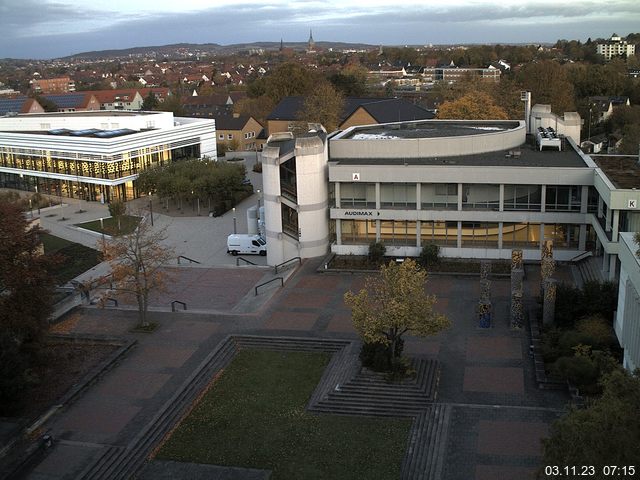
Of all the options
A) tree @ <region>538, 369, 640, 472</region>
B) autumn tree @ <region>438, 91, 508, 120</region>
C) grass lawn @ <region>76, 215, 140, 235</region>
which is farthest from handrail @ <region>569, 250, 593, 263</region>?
autumn tree @ <region>438, 91, 508, 120</region>

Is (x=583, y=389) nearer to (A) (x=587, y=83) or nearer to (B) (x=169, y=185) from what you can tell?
(B) (x=169, y=185)

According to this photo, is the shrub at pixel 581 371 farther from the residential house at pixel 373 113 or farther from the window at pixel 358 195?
the residential house at pixel 373 113

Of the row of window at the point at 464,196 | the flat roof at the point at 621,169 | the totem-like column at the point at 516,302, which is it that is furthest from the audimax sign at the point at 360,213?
the flat roof at the point at 621,169

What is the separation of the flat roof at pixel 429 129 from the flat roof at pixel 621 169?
7.30 meters

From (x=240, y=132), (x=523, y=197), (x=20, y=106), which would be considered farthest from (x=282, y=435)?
(x=20, y=106)

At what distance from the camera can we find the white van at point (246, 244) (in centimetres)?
4084

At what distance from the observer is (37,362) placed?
24.4 m

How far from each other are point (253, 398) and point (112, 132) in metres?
46.4

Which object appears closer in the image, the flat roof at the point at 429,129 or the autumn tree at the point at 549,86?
the flat roof at the point at 429,129

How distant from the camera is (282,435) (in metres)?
20.9

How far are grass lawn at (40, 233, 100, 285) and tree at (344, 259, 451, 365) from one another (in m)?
20.1

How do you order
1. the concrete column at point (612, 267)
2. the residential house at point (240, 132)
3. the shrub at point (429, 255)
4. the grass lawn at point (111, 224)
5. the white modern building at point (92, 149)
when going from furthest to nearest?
the residential house at point (240, 132) < the white modern building at point (92, 149) < the grass lawn at point (111, 224) < the shrub at point (429, 255) < the concrete column at point (612, 267)

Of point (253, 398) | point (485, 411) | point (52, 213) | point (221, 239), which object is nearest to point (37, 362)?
point (253, 398)

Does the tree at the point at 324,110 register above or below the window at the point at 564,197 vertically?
above
